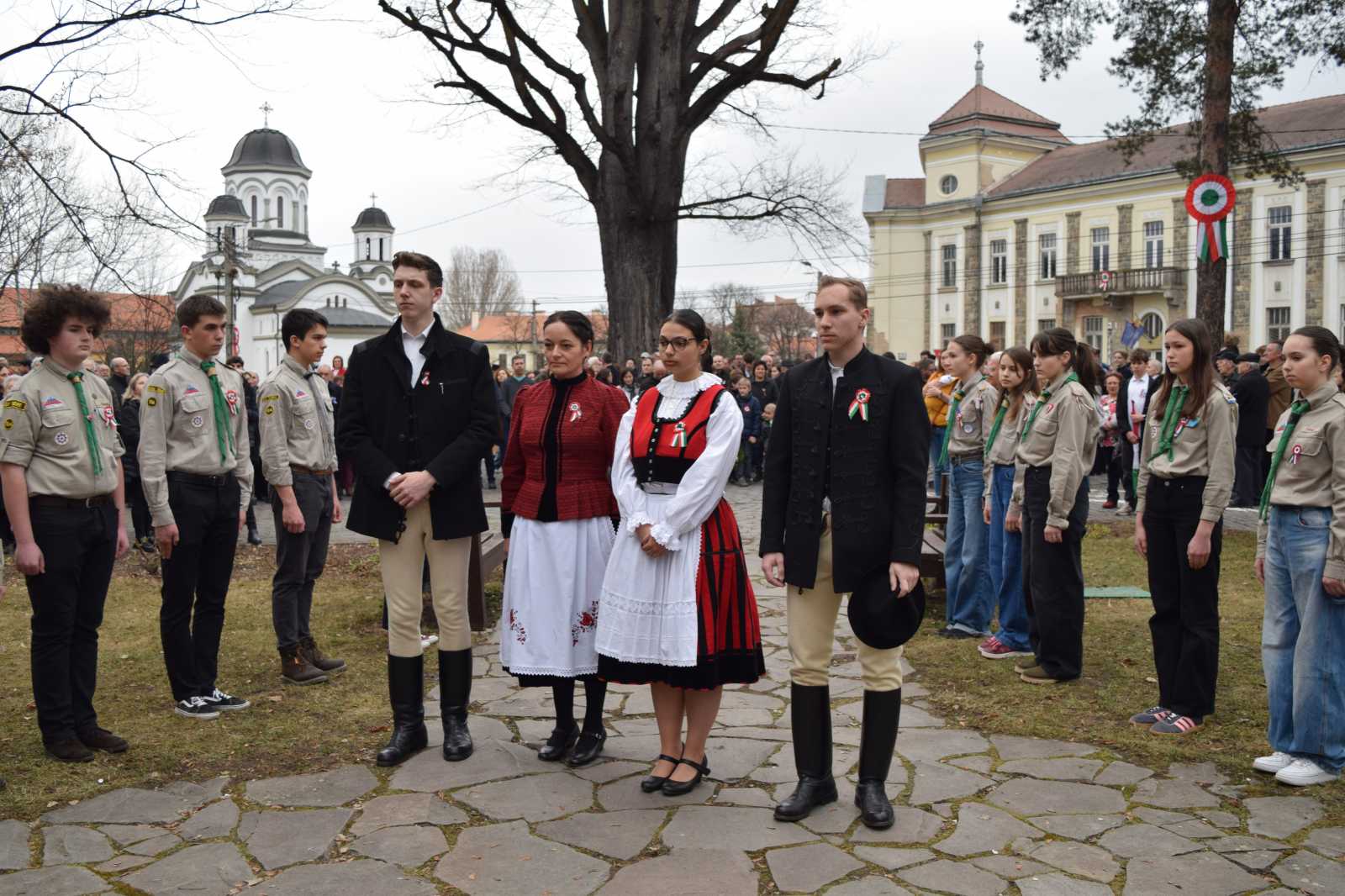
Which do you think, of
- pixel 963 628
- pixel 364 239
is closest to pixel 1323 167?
pixel 963 628

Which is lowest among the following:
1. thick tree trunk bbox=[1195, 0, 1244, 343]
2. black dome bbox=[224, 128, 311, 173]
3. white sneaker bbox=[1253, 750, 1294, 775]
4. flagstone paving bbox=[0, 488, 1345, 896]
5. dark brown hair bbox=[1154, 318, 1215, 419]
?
flagstone paving bbox=[0, 488, 1345, 896]

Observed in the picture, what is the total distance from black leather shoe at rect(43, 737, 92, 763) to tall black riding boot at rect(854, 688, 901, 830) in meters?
A: 3.55

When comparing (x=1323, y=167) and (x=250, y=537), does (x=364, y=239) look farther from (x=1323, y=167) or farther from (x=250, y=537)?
(x=250, y=537)

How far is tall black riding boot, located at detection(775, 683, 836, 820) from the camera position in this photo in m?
4.54

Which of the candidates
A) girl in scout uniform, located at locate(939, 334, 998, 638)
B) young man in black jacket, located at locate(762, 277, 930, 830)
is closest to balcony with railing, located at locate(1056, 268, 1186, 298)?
girl in scout uniform, located at locate(939, 334, 998, 638)

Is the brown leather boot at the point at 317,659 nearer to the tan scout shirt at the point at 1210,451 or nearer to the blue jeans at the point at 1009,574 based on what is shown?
the blue jeans at the point at 1009,574

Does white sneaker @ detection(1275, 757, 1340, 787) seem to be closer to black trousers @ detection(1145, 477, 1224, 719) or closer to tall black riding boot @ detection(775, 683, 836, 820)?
black trousers @ detection(1145, 477, 1224, 719)

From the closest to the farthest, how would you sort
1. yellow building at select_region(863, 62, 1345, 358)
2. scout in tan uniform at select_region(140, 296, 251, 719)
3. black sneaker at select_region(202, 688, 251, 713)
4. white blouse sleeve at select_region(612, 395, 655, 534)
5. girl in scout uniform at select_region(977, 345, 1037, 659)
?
white blouse sleeve at select_region(612, 395, 655, 534) < scout in tan uniform at select_region(140, 296, 251, 719) < black sneaker at select_region(202, 688, 251, 713) < girl in scout uniform at select_region(977, 345, 1037, 659) < yellow building at select_region(863, 62, 1345, 358)

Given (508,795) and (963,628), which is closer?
(508,795)

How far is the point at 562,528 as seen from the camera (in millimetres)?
5066

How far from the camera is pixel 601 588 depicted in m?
4.97

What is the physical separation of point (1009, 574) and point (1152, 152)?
1982 inches

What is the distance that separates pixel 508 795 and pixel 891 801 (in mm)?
1623

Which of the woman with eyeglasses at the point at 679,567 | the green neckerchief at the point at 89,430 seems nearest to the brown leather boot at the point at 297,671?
the green neckerchief at the point at 89,430
